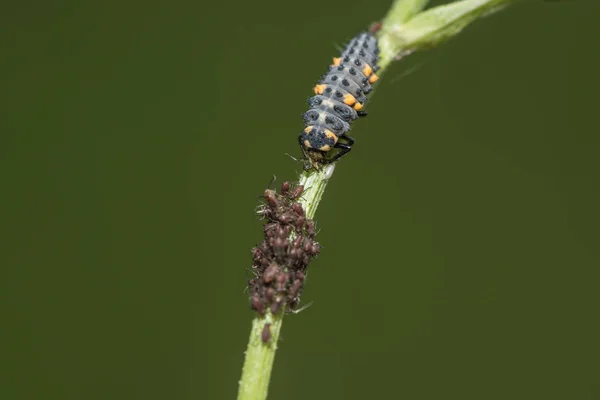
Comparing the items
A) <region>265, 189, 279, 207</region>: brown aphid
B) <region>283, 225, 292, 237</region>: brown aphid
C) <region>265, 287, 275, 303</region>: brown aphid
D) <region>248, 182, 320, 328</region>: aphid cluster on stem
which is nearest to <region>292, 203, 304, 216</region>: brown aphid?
<region>248, 182, 320, 328</region>: aphid cluster on stem

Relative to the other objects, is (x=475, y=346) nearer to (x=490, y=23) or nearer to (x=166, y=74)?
(x=490, y=23)

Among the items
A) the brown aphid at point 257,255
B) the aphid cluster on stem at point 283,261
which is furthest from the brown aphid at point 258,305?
the brown aphid at point 257,255

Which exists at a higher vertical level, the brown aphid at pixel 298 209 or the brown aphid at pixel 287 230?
the brown aphid at pixel 298 209

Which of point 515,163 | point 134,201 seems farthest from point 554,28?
point 134,201

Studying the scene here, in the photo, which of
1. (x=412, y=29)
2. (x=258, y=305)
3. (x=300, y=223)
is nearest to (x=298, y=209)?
(x=300, y=223)

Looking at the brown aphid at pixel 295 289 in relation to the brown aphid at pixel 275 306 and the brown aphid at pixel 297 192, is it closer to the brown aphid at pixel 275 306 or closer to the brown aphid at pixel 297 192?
the brown aphid at pixel 275 306

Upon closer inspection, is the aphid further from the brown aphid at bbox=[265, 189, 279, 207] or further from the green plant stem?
the brown aphid at bbox=[265, 189, 279, 207]
